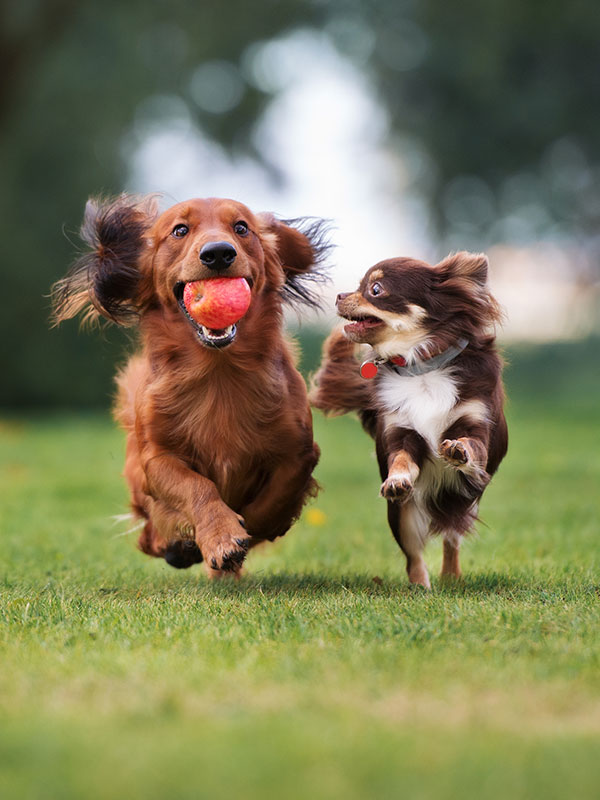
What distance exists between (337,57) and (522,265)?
6218mm

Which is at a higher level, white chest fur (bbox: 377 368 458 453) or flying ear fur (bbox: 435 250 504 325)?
flying ear fur (bbox: 435 250 504 325)

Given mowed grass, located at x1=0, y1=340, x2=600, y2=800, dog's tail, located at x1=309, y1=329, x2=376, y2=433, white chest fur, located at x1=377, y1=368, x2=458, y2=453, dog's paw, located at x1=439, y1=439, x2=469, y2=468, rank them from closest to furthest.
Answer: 1. mowed grass, located at x1=0, y1=340, x2=600, y2=800
2. dog's paw, located at x1=439, y1=439, x2=469, y2=468
3. white chest fur, located at x1=377, y1=368, x2=458, y2=453
4. dog's tail, located at x1=309, y1=329, x2=376, y2=433

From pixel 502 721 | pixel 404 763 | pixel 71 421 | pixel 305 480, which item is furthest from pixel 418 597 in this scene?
pixel 71 421

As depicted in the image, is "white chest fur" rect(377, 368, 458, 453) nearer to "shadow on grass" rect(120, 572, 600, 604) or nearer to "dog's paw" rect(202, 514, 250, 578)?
"shadow on grass" rect(120, 572, 600, 604)

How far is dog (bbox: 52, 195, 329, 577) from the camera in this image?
15.0 feet

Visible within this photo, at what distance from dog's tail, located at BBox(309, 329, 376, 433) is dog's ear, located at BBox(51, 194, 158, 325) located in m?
0.91

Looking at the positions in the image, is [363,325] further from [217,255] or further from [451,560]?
[451,560]

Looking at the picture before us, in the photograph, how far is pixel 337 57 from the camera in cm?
2303

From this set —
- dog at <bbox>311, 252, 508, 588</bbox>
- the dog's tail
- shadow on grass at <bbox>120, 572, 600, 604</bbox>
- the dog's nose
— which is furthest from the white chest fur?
the dog's nose

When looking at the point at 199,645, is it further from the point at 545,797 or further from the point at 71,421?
the point at 71,421

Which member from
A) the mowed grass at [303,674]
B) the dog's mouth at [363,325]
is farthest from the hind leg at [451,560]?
the dog's mouth at [363,325]

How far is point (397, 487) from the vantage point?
4.05m

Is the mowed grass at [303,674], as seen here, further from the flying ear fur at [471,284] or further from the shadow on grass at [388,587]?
the flying ear fur at [471,284]

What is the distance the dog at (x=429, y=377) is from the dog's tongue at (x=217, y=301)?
459mm
